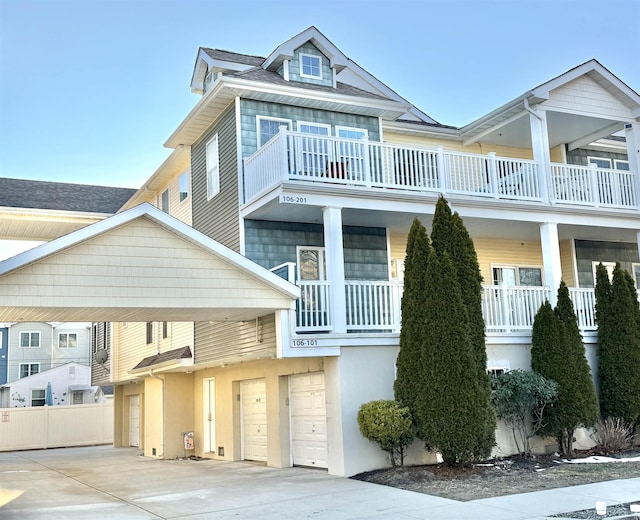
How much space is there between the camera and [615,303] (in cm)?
1642

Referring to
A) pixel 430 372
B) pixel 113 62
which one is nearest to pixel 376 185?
pixel 430 372

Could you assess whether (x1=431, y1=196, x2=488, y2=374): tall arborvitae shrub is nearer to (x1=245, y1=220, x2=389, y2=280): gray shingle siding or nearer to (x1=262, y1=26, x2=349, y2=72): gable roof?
(x1=245, y1=220, x2=389, y2=280): gray shingle siding

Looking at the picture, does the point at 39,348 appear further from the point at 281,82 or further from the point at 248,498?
the point at 248,498

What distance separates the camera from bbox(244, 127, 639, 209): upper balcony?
15.0 metres

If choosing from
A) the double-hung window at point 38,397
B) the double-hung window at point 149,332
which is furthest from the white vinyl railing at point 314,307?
the double-hung window at point 38,397

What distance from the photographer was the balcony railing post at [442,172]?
16.1 m

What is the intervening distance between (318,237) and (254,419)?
16.4 ft

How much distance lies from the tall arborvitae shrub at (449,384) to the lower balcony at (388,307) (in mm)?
1723

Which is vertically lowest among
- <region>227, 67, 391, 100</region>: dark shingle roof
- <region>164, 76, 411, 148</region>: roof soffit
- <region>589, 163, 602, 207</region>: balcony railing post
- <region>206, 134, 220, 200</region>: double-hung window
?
<region>589, 163, 602, 207</region>: balcony railing post

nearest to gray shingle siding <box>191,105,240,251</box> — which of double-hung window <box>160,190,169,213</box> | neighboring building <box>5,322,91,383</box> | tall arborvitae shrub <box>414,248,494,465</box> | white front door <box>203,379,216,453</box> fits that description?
double-hung window <box>160,190,169,213</box>

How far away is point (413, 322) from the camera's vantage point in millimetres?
13672

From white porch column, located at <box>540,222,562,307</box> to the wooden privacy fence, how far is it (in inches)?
866

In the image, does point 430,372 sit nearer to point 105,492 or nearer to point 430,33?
point 105,492

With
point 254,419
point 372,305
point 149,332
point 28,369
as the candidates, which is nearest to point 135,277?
point 372,305
